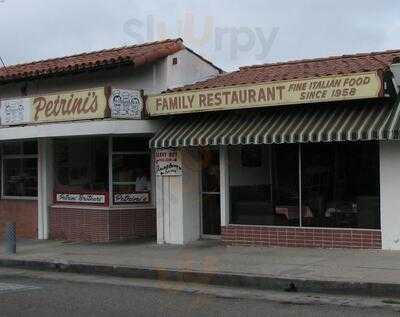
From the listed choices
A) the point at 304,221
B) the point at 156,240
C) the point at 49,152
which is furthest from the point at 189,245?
the point at 49,152

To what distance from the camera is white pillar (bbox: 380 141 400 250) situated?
12938 mm

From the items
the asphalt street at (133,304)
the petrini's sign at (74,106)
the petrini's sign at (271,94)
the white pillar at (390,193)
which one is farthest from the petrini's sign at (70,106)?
the white pillar at (390,193)

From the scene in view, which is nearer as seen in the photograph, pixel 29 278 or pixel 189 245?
pixel 29 278

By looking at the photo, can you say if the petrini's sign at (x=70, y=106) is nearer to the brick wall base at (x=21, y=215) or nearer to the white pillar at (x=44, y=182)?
the white pillar at (x=44, y=182)

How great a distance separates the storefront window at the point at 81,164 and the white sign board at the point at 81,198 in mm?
163

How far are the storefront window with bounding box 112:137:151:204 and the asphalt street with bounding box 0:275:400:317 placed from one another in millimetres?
5574

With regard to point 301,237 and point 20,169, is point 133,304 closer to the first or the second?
point 301,237

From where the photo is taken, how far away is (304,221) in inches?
555

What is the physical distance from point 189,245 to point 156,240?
1.35 meters

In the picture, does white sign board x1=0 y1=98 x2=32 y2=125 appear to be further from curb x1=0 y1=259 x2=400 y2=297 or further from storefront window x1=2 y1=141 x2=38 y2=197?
curb x1=0 y1=259 x2=400 y2=297

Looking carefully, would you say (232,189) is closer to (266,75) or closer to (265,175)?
(265,175)

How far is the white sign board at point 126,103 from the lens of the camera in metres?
15.3

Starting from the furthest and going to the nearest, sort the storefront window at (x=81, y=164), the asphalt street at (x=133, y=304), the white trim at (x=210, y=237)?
the storefront window at (x=81, y=164) → the white trim at (x=210, y=237) → the asphalt street at (x=133, y=304)

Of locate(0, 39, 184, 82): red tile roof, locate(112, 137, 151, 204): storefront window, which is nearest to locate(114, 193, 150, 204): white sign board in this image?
locate(112, 137, 151, 204): storefront window
